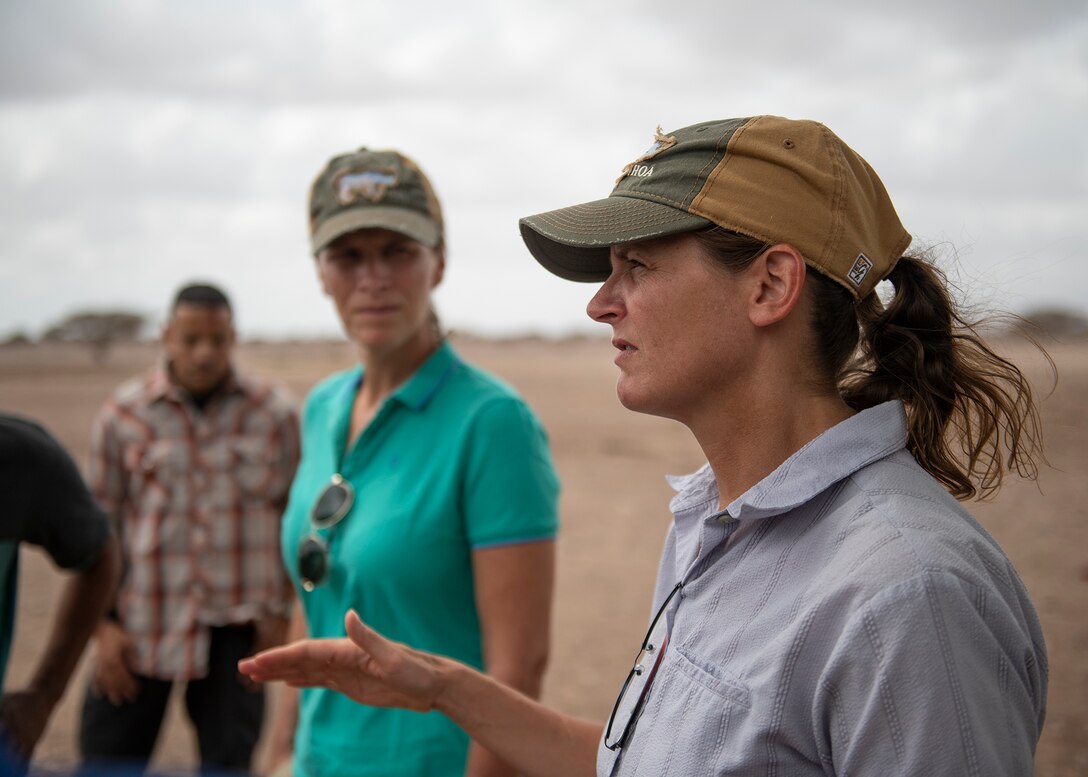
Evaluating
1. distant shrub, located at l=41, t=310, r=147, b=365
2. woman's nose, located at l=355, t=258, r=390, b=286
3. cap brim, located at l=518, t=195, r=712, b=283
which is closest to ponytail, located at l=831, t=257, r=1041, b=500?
cap brim, located at l=518, t=195, r=712, b=283

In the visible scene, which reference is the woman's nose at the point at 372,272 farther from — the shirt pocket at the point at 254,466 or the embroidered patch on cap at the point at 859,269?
the shirt pocket at the point at 254,466

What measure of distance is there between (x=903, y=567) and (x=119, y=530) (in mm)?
3965

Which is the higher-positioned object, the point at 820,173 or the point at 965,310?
the point at 820,173

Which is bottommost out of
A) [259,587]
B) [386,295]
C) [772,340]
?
[259,587]

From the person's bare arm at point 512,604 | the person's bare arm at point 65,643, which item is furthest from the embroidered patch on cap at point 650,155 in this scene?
the person's bare arm at point 65,643

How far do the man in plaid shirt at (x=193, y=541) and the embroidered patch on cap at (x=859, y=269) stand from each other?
3452 millimetres

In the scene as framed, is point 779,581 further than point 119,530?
No

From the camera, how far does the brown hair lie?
1566 mm

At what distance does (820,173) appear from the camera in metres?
1.47

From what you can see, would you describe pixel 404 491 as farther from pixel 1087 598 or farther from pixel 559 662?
pixel 1087 598

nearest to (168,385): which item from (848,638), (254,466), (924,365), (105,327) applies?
(254,466)

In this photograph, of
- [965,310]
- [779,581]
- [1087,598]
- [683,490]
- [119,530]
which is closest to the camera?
[779,581]

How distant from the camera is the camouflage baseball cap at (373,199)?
2777 mm

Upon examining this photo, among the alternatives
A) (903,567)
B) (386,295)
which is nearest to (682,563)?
(903,567)
